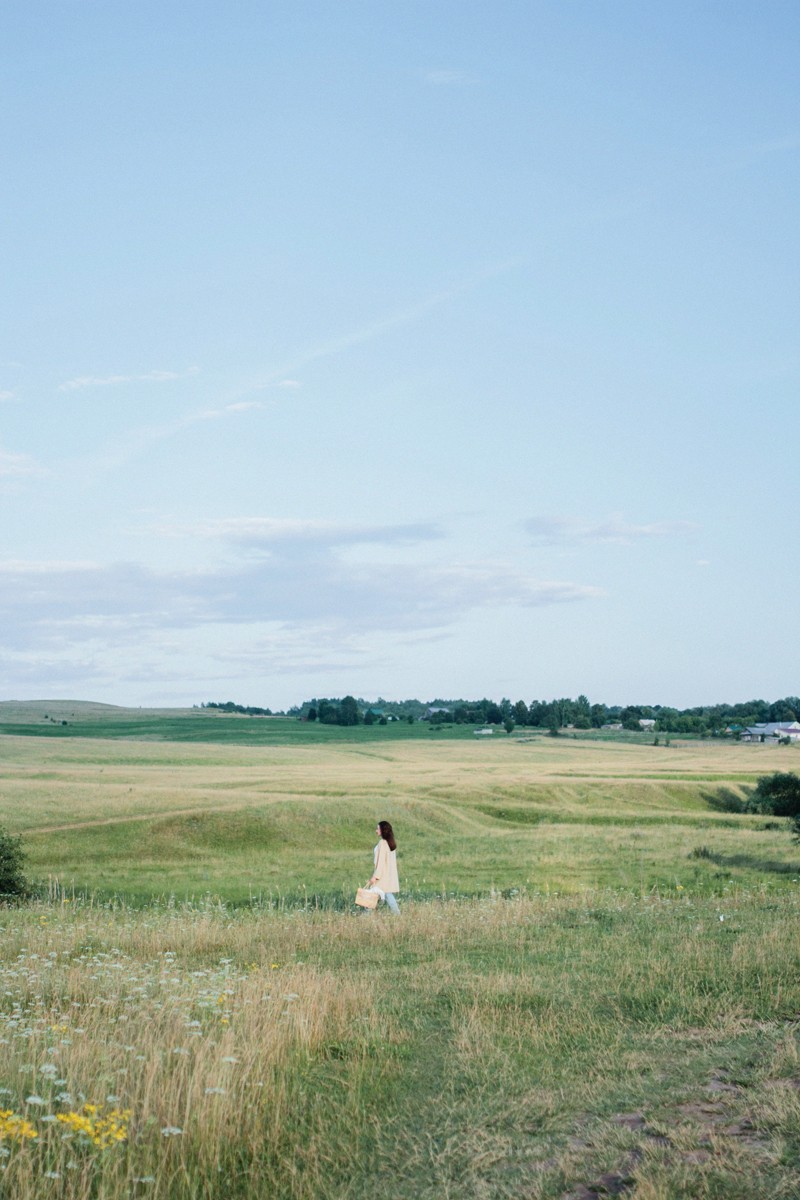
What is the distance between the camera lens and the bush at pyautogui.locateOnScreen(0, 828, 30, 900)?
96.4 ft

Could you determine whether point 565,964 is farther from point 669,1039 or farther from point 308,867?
point 308,867

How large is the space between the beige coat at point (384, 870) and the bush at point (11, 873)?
1375 centimetres

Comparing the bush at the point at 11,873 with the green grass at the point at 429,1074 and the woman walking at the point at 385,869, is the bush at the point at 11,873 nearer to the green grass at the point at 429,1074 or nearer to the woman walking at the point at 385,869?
the woman walking at the point at 385,869

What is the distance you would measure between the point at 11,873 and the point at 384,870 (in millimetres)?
14624

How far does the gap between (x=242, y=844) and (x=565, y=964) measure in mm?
33266

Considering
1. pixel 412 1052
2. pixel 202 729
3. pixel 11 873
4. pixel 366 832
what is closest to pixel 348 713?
pixel 202 729

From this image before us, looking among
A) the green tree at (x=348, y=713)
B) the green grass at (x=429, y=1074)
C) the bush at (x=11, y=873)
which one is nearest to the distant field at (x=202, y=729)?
the green tree at (x=348, y=713)

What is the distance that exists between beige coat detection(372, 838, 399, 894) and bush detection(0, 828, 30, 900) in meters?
13.7

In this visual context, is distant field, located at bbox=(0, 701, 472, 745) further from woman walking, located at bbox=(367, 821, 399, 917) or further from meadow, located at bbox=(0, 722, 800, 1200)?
meadow, located at bbox=(0, 722, 800, 1200)

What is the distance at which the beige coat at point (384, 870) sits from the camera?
67.1ft

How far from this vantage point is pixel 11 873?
2977 cm

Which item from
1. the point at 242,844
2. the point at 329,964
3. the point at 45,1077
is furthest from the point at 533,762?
the point at 45,1077

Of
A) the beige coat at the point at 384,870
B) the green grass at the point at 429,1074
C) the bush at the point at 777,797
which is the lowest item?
the bush at the point at 777,797

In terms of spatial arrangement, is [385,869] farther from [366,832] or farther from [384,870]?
[366,832]
